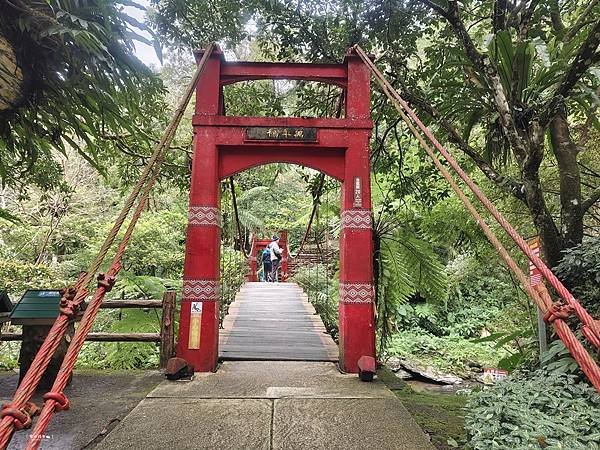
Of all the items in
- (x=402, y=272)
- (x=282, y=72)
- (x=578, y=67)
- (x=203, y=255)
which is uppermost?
(x=282, y=72)

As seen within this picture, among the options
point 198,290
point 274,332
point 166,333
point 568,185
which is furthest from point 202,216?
point 568,185

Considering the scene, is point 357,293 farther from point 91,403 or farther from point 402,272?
point 91,403

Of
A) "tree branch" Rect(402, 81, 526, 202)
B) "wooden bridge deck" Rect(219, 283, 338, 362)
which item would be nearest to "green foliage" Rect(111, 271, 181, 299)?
"wooden bridge deck" Rect(219, 283, 338, 362)

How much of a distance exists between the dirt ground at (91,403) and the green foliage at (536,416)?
1734 mm

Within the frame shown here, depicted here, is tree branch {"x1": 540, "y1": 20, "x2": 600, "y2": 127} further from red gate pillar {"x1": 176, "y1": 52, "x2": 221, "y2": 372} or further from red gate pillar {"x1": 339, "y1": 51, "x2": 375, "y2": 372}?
red gate pillar {"x1": 176, "y1": 52, "x2": 221, "y2": 372}

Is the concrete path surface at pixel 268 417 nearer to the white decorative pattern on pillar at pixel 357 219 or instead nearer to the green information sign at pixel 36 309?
the green information sign at pixel 36 309

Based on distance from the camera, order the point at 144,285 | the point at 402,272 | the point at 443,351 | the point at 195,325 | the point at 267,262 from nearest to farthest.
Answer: the point at 195,325
the point at 402,272
the point at 144,285
the point at 443,351
the point at 267,262

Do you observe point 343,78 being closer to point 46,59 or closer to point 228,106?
point 228,106

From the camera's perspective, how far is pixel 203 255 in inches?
123

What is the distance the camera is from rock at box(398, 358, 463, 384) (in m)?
7.43

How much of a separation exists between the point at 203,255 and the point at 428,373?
6.30 metres

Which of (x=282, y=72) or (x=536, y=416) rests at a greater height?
(x=282, y=72)

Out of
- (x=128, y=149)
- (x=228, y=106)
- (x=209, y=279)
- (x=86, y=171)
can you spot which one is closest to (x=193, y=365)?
(x=209, y=279)

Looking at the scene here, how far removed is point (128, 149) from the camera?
4266 mm
